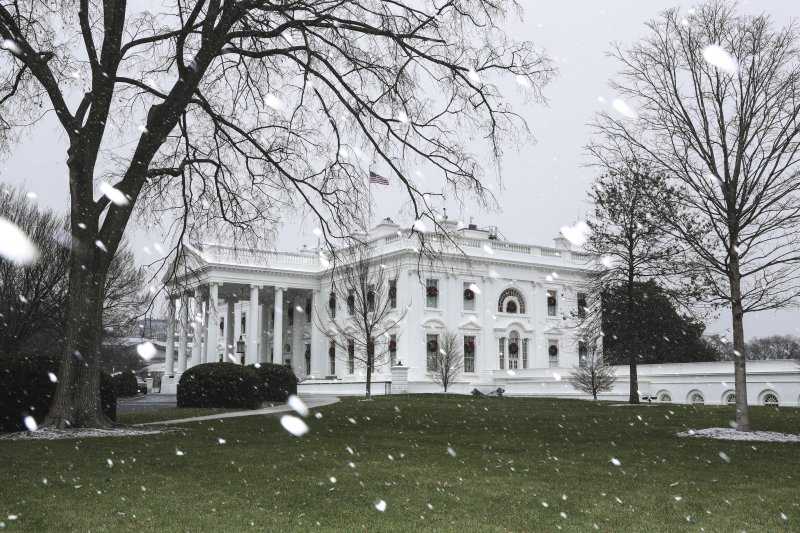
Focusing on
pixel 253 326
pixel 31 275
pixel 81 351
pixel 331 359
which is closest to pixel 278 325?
pixel 253 326

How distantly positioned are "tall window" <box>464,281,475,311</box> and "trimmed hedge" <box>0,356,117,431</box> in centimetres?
3834

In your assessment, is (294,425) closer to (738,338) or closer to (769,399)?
(738,338)

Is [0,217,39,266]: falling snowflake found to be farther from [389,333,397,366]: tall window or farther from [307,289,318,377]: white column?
[307,289,318,377]: white column

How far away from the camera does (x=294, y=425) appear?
685 inches

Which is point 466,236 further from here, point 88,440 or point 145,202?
point 88,440

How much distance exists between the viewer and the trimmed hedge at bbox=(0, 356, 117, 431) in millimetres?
15703

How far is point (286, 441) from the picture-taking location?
530 inches

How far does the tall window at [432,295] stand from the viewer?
5188 cm

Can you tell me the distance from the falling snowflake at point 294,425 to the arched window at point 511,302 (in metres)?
35.4

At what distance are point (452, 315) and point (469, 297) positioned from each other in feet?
6.52

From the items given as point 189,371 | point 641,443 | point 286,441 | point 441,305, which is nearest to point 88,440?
point 286,441

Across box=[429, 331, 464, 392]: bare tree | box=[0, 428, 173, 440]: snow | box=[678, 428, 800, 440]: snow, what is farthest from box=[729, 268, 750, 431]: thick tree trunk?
box=[429, 331, 464, 392]: bare tree

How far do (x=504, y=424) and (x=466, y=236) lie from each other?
3699 centimetres

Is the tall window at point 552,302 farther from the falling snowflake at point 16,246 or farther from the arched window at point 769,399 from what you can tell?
the falling snowflake at point 16,246
